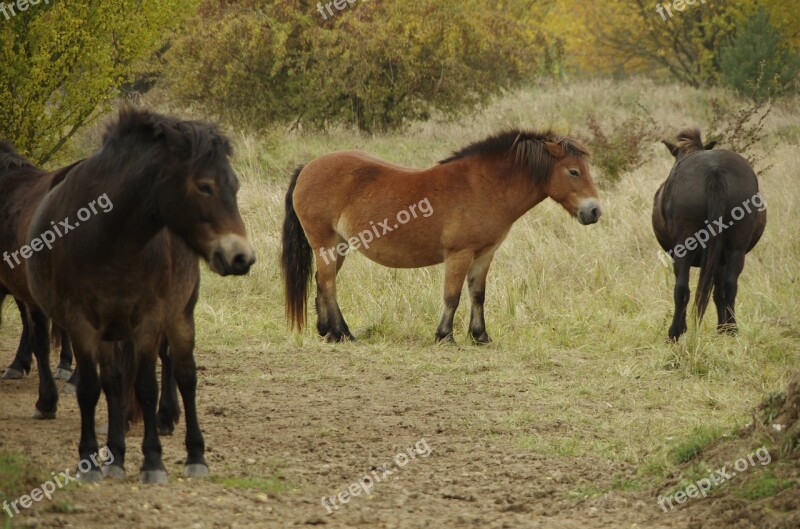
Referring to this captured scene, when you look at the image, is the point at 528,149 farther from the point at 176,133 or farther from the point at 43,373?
the point at 176,133

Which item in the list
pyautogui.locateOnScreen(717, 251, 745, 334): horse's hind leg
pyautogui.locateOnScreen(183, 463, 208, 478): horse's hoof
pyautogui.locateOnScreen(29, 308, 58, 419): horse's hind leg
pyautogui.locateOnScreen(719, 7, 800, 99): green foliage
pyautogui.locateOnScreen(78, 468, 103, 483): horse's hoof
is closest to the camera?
pyautogui.locateOnScreen(78, 468, 103, 483): horse's hoof

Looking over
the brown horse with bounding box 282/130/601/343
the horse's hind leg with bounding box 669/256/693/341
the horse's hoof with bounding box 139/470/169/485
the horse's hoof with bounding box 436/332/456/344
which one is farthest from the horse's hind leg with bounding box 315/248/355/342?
the horse's hoof with bounding box 139/470/169/485

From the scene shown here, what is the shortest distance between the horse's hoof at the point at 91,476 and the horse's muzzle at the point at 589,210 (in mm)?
5538

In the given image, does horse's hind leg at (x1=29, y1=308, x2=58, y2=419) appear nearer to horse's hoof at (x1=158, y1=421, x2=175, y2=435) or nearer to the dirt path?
the dirt path

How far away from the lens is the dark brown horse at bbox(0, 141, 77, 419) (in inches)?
251

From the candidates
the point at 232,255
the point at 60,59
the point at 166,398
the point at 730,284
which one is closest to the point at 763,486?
the point at 232,255

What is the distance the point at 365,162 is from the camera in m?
10.1

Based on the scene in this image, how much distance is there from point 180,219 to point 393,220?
16.7ft

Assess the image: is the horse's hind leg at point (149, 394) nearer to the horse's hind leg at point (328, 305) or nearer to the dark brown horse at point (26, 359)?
the dark brown horse at point (26, 359)

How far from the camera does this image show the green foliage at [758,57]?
24.2 meters

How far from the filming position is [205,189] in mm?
4688

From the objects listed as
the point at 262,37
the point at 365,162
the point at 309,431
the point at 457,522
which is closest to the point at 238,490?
the point at 457,522

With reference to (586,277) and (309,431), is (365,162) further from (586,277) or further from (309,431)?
(309,431)

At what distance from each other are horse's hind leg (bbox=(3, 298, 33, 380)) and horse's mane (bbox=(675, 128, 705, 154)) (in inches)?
244
